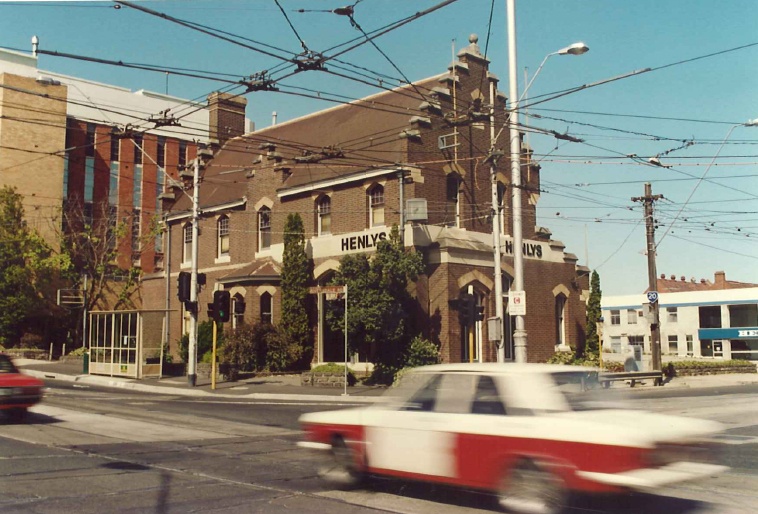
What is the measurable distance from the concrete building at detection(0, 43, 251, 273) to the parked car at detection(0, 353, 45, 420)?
95.5 feet

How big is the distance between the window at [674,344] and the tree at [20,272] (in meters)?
51.9

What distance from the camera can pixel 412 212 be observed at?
28094 mm

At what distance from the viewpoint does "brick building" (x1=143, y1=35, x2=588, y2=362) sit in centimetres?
2881

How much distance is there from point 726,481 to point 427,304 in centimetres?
1941

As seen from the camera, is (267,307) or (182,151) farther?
(182,151)

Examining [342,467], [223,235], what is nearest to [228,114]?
[223,235]

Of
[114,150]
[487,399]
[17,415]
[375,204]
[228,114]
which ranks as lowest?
[17,415]

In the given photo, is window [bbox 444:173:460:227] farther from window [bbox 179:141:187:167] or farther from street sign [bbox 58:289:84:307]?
window [bbox 179:141:187:167]

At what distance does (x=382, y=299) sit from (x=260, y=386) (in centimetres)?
593

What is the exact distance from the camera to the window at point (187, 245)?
40875 mm

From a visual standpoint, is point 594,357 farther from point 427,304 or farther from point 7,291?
point 7,291

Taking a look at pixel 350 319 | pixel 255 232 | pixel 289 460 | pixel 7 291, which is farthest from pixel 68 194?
pixel 289 460

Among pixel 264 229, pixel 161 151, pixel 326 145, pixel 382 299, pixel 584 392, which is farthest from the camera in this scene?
pixel 161 151

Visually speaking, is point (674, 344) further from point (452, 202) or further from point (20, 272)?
point (20, 272)
